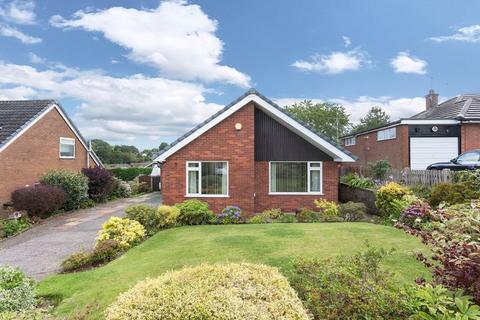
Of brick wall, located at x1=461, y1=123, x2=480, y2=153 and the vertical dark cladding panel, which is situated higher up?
brick wall, located at x1=461, y1=123, x2=480, y2=153

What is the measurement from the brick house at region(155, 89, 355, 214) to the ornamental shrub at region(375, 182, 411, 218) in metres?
2.39

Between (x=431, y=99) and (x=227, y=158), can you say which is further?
(x=431, y=99)

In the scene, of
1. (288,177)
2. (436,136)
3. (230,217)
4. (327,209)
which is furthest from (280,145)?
(436,136)

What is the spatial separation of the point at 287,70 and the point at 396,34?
649 cm

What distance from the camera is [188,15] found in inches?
481

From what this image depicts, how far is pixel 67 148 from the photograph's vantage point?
70.2 ft

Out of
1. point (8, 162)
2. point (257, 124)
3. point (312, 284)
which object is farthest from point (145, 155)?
point (312, 284)

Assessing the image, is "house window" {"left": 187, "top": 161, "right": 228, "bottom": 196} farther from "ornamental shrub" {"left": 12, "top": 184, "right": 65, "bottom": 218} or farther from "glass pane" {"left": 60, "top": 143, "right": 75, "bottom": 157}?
"glass pane" {"left": 60, "top": 143, "right": 75, "bottom": 157}

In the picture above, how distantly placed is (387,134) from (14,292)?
2645 cm

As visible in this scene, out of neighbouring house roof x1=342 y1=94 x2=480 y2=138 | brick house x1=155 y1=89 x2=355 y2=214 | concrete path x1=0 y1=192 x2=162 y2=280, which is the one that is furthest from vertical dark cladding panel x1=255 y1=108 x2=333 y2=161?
neighbouring house roof x1=342 y1=94 x2=480 y2=138

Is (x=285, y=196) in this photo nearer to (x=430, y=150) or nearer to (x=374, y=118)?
(x=430, y=150)

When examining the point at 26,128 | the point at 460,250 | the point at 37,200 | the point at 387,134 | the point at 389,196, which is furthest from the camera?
the point at 387,134

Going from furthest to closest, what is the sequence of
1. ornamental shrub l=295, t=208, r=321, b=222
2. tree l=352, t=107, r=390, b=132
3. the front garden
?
tree l=352, t=107, r=390, b=132 → ornamental shrub l=295, t=208, r=321, b=222 → the front garden

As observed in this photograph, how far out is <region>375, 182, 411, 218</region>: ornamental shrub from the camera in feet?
39.1
